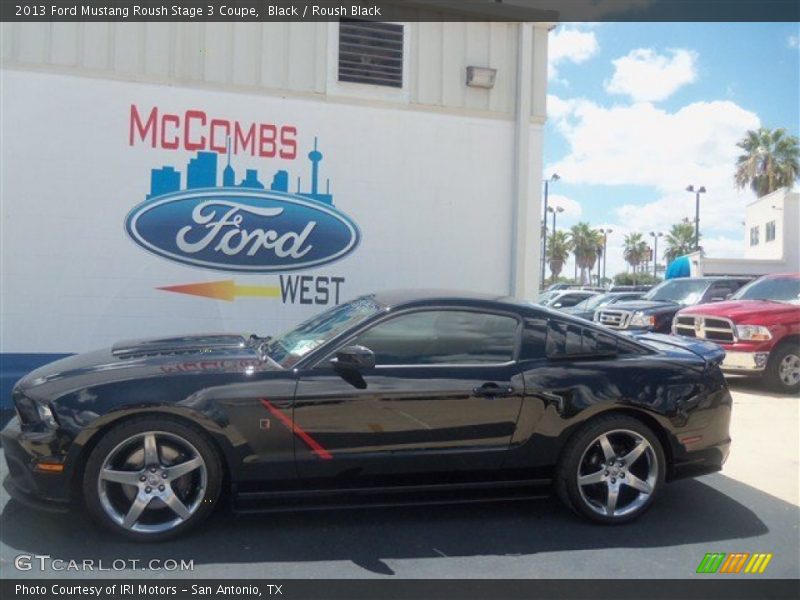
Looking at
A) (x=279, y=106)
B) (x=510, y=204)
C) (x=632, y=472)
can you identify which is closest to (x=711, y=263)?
(x=510, y=204)

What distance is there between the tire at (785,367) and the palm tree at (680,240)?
55378mm

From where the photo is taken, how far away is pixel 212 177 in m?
→ 7.78

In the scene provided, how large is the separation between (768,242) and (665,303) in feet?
86.8

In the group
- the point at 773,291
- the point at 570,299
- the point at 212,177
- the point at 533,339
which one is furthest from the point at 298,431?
the point at 570,299

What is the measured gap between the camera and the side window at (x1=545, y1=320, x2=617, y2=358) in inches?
176

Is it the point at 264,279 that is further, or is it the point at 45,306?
the point at 264,279

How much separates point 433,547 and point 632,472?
141cm

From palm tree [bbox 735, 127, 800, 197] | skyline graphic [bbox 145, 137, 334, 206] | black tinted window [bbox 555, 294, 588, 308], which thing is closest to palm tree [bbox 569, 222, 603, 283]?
palm tree [bbox 735, 127, 800, 197]

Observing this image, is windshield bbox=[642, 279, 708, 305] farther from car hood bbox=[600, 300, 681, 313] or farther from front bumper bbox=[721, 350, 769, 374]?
front bumper bbox=[721, 350, 769, 374]

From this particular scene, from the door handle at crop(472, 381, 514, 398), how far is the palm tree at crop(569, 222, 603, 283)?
63911mm

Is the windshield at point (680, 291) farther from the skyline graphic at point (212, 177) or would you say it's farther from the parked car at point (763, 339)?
the skyline graphic at point (212, 177)
